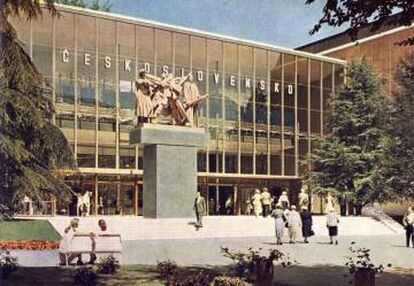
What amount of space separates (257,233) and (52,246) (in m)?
13.9

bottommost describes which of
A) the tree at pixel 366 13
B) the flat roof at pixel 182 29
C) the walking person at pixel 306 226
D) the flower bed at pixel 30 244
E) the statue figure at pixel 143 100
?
the walking person at pixel 306 226

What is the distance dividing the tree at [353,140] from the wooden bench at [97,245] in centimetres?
2418

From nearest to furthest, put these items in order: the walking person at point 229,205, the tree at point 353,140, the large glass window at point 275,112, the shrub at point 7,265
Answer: the shrub at point 7,265, the tree at point 353,140, the walking person at point 229,205, the large glass window at point 275,112

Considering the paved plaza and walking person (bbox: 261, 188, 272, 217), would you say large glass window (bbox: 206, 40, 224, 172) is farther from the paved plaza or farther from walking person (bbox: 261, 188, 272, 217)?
the paved plaza

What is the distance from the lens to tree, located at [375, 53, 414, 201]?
94.6 ft

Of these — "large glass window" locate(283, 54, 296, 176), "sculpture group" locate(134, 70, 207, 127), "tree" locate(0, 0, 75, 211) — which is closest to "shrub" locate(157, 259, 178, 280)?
"tree" locate(0, 0, 75, 211)

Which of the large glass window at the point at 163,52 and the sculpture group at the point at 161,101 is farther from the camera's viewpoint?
the large glass window at the point at 163,52

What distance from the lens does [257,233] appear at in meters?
26.2

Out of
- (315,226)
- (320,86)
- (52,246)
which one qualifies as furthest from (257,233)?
(320,86)

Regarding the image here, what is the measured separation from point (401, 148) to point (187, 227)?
1025 cm

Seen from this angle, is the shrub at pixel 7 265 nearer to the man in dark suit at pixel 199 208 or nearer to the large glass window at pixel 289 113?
the man in dark suit at pixel 199 208

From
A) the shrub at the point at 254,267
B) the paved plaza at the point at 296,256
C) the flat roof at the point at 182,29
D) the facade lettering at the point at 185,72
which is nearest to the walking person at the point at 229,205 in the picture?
the facade lettering at the point at 185,72

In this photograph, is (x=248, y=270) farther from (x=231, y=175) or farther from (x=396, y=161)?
(x=231, y=175)

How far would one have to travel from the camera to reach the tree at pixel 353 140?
36.7 meters
